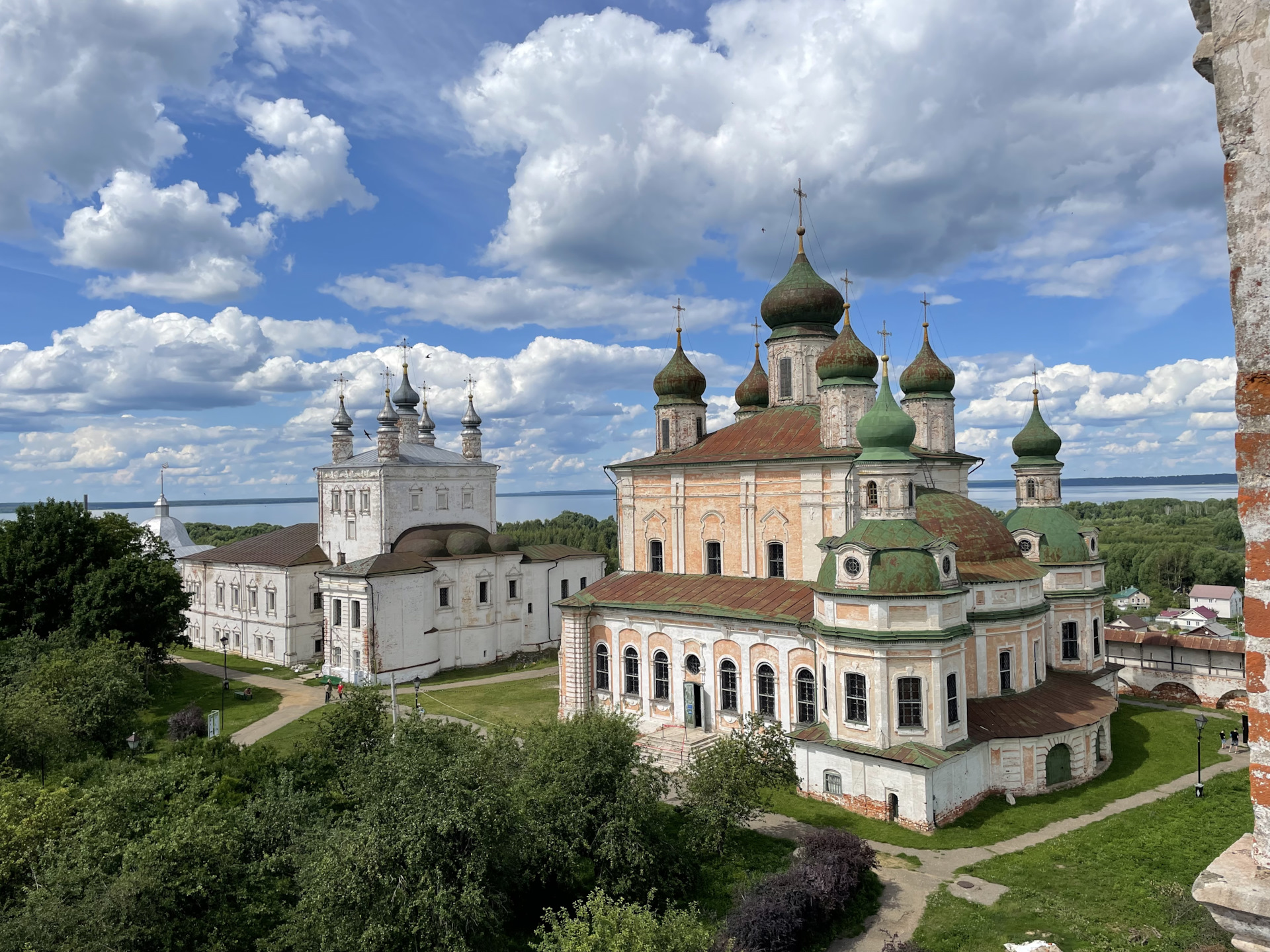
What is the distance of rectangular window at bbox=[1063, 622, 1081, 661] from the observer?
101 ft

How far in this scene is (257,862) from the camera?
14391 millimetres

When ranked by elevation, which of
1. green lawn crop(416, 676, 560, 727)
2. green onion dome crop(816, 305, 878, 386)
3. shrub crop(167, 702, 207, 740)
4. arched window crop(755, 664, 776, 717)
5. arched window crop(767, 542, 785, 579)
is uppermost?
green onion dome crop(816, 305, 878, 386)

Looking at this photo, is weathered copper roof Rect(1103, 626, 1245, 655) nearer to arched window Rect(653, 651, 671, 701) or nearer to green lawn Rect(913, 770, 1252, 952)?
green lawn Rect(913, 770, 1252, 952)

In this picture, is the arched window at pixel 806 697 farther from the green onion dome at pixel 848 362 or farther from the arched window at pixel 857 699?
the green onion dome at pixel 848 362

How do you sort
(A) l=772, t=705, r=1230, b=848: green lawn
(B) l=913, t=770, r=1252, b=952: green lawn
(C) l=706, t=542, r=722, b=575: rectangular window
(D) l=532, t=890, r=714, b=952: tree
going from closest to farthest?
(D) l=532, t=890, r=714, b=952: tree < (B) l=913, t=770, r=1252, b=952: green lawn < (A) l=772, t=705, r=1230, b=848: green lawn < (C) l=706, t=542, r=722, b=575: rectangular window

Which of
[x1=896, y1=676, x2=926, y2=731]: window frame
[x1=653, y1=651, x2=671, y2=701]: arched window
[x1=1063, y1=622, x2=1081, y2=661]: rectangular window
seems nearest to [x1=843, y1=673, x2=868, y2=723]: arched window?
[x1=896, y1=676, x2=926, y2=731]: window frame

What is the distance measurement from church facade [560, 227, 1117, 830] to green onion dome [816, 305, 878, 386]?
7 cm

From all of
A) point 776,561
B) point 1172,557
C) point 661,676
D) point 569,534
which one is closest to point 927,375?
point 776,561

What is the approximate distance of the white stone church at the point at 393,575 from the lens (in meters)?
38.0

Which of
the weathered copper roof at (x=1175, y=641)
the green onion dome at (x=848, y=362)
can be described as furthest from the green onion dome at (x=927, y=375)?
Result: the weathered copper roof at (x=1175, y=641)

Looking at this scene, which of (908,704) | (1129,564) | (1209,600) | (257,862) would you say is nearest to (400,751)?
(257,862)

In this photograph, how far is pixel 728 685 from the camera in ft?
86.9

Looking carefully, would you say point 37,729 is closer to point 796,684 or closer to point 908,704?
point 796,684

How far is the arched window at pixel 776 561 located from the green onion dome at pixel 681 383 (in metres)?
8.43
